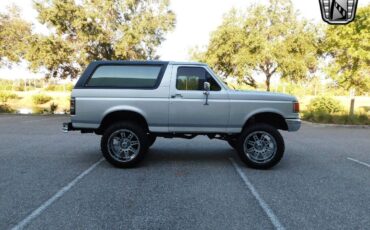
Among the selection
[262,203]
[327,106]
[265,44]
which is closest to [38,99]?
[265,44]

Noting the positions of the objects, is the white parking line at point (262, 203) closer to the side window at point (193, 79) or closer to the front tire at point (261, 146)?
the front tire at point (261, 146)

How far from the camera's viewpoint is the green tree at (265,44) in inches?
942

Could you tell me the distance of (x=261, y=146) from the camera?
695 cm

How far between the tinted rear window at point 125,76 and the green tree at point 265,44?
17.6 m

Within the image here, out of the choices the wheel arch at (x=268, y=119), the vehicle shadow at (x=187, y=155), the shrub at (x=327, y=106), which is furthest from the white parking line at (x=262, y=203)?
the shrub at (x=327, y=106)

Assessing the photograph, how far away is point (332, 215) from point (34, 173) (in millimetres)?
5255

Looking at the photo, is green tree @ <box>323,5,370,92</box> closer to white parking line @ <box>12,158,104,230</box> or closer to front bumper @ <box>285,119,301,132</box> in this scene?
front bumper @ <box>285,119,301,132</box>

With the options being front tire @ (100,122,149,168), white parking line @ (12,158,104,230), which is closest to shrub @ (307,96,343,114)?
front tire @ (100,122,149,168)

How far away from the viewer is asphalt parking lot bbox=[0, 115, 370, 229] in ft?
13.4

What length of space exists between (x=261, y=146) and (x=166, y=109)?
216cm

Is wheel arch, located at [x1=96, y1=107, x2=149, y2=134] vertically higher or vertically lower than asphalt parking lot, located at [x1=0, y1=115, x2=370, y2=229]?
higher

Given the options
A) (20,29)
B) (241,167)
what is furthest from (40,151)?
(20,29)

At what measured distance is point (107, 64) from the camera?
704cm

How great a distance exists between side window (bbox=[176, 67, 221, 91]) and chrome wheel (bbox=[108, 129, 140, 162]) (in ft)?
4.77
